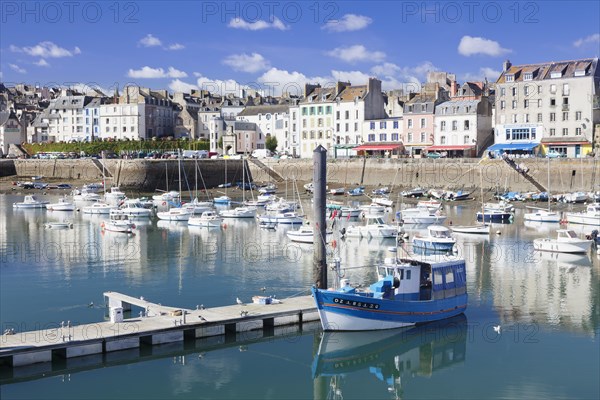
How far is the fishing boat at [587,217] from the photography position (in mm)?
43938

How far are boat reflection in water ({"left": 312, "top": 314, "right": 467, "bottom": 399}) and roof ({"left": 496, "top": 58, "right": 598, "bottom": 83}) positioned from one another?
4542 centimetres

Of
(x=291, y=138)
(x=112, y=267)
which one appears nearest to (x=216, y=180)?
(x=291, y=138)

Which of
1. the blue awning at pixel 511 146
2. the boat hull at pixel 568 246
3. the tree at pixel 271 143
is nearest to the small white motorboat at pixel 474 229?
the boat hull at pixel 568 246

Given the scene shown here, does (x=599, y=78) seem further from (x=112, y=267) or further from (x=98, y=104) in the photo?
(x=98, y=104)

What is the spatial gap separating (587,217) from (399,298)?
27.1 meters

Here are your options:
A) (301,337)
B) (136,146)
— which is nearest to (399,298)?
(301,337)

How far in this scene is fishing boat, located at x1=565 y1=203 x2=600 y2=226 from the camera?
43938mm

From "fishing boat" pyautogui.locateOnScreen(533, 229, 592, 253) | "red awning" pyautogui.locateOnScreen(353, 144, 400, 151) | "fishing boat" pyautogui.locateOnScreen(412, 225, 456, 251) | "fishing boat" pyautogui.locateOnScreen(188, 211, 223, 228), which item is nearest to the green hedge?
"red awning" pyautogui.locateOnScreen(353, 144, 400, 151)

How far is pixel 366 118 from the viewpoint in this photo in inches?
2933

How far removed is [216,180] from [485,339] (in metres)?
53.4

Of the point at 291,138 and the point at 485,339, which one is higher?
the point at 291,138

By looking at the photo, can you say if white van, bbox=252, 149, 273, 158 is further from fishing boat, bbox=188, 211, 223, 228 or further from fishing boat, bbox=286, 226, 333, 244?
fishing boat, bbox=286, 226, 333, 244

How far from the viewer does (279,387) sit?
1750cm

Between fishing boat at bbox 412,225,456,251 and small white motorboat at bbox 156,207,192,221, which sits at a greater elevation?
small white motorboat at bbox 156,207,192,221
